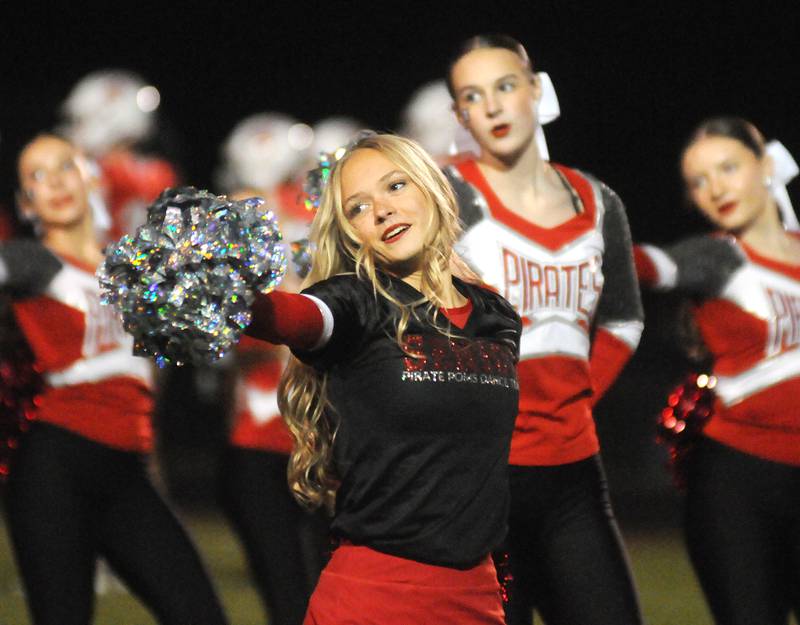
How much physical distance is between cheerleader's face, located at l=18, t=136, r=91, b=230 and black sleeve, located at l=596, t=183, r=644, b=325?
158cm

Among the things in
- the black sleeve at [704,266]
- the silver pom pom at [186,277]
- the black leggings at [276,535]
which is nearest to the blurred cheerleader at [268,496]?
the black leggings at [276,535]

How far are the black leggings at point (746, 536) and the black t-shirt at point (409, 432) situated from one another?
1141 millimetres

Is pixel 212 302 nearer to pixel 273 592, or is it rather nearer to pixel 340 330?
pixel 340 330

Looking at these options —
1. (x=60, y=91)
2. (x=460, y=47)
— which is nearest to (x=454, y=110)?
(x=460, y=47)

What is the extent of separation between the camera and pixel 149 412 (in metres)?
4.02

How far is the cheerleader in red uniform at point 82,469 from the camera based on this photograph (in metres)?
3.60

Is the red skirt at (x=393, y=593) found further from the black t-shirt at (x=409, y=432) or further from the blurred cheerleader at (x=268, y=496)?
the blurred cheerleader at (x=268, y=496)

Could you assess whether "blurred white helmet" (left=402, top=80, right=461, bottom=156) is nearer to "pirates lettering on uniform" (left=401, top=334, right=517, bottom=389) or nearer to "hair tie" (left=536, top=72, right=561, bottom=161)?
"hair tie" (left=536, top=72, right=561, bottom=161)

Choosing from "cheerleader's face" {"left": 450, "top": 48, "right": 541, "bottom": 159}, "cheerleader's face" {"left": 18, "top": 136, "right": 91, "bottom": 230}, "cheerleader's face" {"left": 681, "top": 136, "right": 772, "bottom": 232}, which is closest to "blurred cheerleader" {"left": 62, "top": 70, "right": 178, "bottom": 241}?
"cheerleader's face" {"left": 18, "top": 136, "right": 91, "bottom": 230}

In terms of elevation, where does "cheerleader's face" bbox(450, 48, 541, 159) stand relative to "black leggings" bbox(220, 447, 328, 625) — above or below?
above

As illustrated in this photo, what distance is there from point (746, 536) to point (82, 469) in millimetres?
1658

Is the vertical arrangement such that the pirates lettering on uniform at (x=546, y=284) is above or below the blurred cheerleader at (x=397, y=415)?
above

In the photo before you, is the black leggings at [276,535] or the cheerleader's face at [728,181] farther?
the black leggings at [276,535]

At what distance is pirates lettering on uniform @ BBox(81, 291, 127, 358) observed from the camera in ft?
12.9
